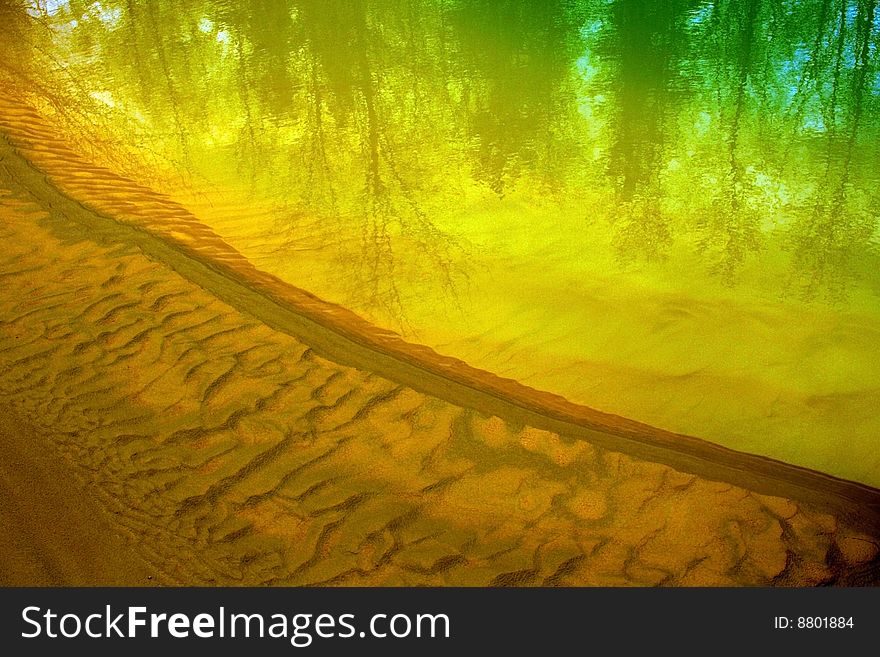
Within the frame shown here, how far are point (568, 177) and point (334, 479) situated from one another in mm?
5207

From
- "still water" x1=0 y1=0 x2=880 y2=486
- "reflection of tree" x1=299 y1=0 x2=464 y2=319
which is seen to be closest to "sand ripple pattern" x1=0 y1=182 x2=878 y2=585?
"still water" x1=0 y1=0 x2=880 y2=486

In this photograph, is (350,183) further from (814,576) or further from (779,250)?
(814,576)

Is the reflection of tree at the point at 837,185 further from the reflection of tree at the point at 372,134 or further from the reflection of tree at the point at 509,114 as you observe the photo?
the reflection of tree at the point at 372,134

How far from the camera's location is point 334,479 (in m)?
4.63

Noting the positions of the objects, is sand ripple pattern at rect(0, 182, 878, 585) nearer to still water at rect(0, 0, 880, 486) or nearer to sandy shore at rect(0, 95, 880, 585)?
sandy shore at rect(0, 95, 880, 585)

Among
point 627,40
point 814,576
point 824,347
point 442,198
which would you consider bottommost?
point 814,576

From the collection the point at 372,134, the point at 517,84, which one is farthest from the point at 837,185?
the point at 372,134

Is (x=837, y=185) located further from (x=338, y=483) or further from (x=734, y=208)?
(x=338, y=483)

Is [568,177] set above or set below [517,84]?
below

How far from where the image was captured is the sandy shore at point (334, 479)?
407cm

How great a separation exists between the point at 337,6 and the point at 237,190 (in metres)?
8.80

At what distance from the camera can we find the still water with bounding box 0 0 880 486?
5746 mm
